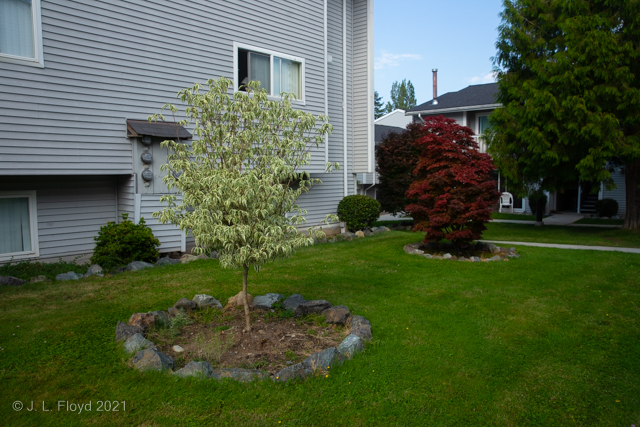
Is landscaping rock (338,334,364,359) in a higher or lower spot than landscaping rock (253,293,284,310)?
lower

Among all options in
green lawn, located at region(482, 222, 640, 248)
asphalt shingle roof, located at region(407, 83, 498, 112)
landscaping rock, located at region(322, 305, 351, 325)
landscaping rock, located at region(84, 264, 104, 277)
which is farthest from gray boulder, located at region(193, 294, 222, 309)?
asphalt shingle roof, located at region(407, 83, 498, 112)

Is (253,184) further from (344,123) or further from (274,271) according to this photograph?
(344,123)

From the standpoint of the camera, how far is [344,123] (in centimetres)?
1422

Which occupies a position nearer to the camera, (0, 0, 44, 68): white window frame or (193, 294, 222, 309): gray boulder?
(193, 294, 222, 309): gray boulder

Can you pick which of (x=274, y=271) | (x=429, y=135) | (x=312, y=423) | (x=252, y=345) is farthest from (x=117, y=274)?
(x=429, y=135)

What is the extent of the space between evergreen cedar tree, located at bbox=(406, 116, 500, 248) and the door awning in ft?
17.9

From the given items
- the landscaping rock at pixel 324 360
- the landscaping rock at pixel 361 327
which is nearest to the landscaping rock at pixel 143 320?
the landscaping rock at pixel 324 360

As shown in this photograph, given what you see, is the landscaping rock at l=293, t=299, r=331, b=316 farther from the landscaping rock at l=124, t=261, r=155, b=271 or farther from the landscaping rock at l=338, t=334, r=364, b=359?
the landscaping rock at l=124, t=261, r=155, b=271

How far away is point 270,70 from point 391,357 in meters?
9.03

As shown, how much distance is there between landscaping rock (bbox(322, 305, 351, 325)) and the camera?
5.65 meters

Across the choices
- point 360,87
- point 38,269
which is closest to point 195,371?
point 38,269

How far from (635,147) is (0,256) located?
1529cm

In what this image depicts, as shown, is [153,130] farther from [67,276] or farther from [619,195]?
[619,195]

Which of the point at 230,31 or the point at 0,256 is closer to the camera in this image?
the point at 0,256
